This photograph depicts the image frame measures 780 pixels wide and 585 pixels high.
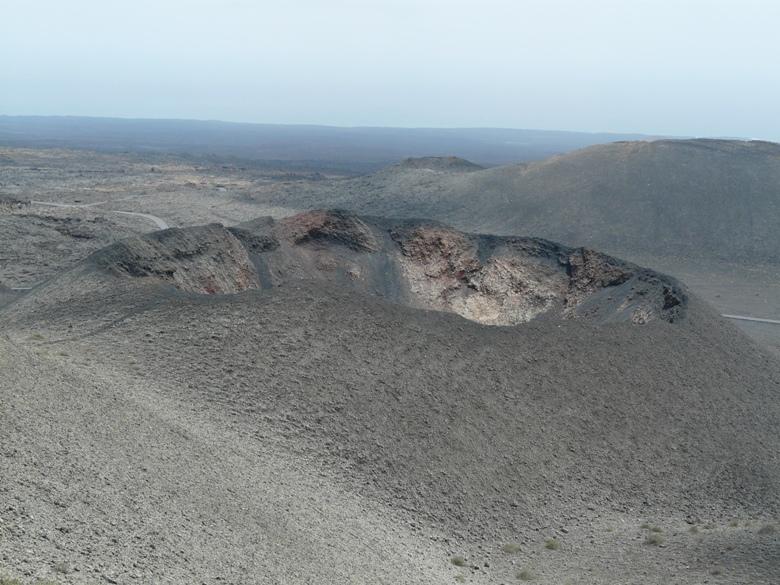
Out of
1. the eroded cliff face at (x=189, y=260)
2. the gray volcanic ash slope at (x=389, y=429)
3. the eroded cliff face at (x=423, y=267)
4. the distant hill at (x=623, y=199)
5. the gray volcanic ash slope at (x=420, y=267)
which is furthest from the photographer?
the distant hill at (x=623, y=199)

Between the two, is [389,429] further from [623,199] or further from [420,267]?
[623,199]

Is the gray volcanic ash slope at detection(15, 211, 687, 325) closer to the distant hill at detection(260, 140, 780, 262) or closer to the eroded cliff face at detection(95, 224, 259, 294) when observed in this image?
the eroded cliff face at detection(95, 224, 259, 294)

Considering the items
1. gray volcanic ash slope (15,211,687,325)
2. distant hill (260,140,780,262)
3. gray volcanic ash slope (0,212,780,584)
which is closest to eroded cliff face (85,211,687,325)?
gray volcanic ash slope (15,211,687,325)

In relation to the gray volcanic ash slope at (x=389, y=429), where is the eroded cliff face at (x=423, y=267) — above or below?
above

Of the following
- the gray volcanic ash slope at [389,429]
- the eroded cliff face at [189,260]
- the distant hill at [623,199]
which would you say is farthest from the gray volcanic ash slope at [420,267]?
the distant hill at [623,199]

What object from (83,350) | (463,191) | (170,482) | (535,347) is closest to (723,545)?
(535,347)

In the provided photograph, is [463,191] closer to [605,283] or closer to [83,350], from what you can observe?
[605,283]

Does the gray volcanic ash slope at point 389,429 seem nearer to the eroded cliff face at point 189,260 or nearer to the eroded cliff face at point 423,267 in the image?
the eroded cliff face at point 189,260

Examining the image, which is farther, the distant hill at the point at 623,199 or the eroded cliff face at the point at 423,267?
the distant hill at the point at 623,199
